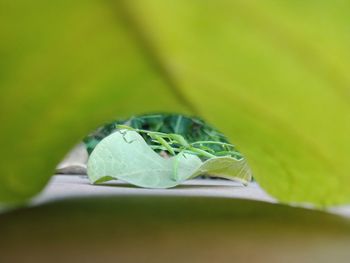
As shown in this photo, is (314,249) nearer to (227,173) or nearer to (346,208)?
(346,208)

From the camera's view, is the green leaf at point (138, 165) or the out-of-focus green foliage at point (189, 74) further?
the green leaf at point (138, 165)

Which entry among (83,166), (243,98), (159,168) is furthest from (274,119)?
(83,166)

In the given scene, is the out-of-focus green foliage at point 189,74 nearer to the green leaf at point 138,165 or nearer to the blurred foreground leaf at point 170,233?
the blurred foreground leaf at point 170,233

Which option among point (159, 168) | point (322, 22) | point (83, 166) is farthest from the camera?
point (83, 166)

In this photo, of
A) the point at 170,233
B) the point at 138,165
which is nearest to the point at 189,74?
the point at 170,233

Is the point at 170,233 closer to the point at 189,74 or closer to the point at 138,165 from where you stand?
the point at 189,74

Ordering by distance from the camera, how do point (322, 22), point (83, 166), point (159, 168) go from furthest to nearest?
point (83, 166)
point (159, 168)
point (322, 22)

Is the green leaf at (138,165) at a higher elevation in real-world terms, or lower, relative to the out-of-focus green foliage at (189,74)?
lower

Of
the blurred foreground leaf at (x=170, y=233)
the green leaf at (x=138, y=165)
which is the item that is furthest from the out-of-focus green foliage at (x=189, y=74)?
the green leaf at (x=138, y=165)
